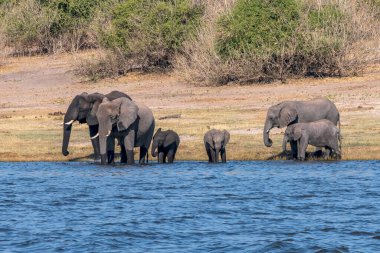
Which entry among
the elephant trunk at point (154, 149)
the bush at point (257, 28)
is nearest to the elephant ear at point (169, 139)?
the elephant trunk at point (154, 149)

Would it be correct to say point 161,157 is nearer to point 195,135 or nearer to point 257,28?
point 195,135

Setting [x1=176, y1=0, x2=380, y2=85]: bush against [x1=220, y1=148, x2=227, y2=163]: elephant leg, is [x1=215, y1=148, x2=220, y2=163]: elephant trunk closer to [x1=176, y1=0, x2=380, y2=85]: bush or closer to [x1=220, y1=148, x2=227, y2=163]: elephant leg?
[x1=220, y1=148, x2=227, y2=163]: elephant leg

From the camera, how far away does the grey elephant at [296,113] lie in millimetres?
32094

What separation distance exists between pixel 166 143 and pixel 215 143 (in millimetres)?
1482

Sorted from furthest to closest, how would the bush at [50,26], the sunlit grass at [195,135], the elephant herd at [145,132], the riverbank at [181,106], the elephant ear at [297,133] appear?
the bush at [50,26]
the riverbank at [181,106]
the sunlit grass at [195,135]
the elephant herd at [145,132]
the elephant ear at [297,133]

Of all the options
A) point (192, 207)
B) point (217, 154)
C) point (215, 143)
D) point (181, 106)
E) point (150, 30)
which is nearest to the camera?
point (192, 207)

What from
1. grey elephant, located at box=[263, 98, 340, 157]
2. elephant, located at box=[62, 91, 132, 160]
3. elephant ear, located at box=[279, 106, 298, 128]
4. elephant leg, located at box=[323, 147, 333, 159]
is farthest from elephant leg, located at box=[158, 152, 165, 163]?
elephant leg, located at box=[323, 147, 333, 159]

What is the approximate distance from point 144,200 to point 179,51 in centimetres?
2662

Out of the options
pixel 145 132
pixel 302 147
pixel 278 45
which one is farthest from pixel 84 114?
pixel 278 45

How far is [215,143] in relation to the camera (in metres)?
30.1

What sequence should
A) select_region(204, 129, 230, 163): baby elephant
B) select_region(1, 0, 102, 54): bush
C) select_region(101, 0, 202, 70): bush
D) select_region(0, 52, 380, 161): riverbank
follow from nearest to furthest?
select_region(204, 129, 230, 163): baby elephant, select_region(0, 52, 380, 161): riverbank, select_region(101, 0, 202, 70): bush, select_region(1, 0, 102, 54): bush

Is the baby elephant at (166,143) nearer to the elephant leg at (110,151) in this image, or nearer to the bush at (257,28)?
the elephant leg at (110,151)

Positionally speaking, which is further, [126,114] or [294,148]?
[294,148]

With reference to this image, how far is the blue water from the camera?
779 inches
